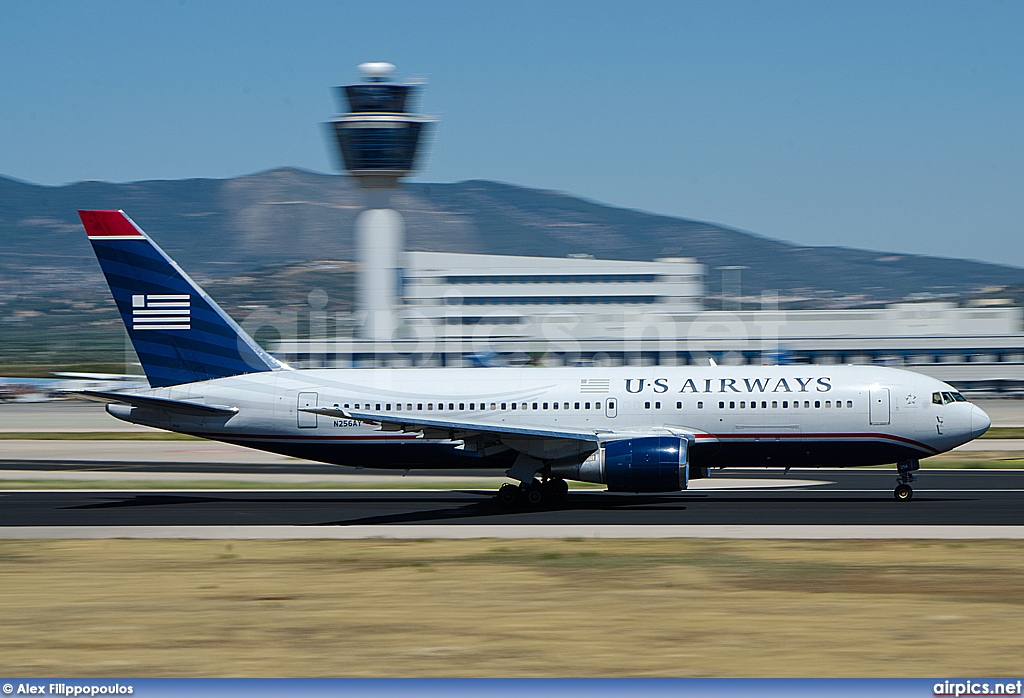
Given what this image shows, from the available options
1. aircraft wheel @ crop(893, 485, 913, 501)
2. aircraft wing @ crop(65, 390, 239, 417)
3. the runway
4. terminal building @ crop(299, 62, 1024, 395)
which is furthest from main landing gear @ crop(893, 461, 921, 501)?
terminal building @ crop(299, 62, 1024, 395)

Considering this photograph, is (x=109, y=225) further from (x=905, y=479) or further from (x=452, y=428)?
(x=905, y=479)

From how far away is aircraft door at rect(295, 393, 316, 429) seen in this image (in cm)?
3191

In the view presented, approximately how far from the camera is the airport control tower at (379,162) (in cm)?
12344

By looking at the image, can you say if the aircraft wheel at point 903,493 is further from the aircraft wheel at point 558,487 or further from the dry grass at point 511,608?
the aircraft wheel at point 558,487

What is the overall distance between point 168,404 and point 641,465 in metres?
13.6

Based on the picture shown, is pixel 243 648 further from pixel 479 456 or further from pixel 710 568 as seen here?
pixel 479 456

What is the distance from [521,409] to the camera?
102 feet

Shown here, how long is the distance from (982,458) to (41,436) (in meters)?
46.2

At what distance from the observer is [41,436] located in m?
58.3

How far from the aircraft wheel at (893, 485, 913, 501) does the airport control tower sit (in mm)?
100443

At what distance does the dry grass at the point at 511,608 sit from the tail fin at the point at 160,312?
971 cm

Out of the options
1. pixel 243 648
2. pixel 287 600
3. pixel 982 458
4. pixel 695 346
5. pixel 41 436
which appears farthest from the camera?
pixel 695 346

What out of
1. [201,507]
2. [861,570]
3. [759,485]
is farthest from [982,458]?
[201,507]

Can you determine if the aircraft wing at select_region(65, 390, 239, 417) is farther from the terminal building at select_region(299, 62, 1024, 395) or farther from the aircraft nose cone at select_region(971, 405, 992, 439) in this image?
the terminal building at select_region(299, 62, 1024, 395)
